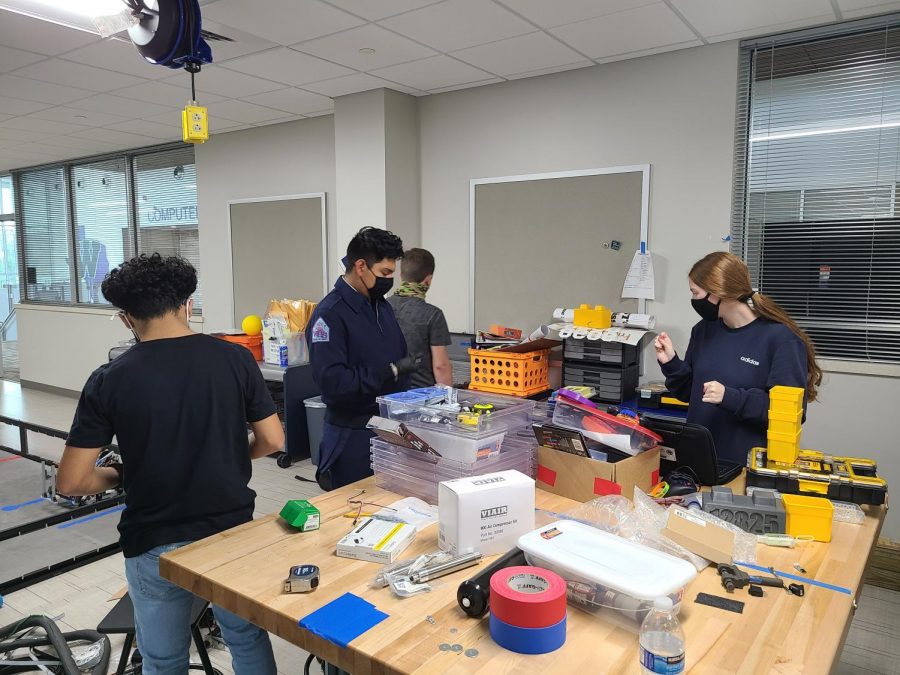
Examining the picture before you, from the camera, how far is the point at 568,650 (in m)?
1.08

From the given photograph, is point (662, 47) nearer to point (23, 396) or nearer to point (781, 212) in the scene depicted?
point (781, 212)

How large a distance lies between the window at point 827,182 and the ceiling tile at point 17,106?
4.81m

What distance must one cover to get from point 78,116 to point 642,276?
4.55 m

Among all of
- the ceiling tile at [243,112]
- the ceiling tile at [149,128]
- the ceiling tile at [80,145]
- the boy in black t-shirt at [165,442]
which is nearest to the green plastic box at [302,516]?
the boy in black t-shirt at [165,442]

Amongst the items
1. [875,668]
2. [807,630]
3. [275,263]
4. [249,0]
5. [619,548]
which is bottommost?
[875,668]

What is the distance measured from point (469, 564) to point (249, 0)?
8.64 feet

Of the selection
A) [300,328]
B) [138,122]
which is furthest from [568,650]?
[138,122]

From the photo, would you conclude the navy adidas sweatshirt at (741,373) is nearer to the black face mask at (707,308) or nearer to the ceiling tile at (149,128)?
the black face mask at (707,308)

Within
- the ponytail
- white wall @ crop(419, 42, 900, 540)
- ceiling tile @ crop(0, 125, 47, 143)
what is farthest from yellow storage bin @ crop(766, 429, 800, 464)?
ceiling tile @ crop(0, 125, 47, 143)

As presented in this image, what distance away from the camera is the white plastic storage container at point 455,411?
1.74 m

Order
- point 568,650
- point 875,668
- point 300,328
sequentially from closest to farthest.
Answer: point 568,650
point 875,668
point 300,328

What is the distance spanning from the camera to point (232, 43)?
3344 millimetres

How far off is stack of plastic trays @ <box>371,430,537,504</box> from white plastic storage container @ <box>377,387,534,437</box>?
0.25ft

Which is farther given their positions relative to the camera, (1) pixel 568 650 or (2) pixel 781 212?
(2) pixel 781 212
